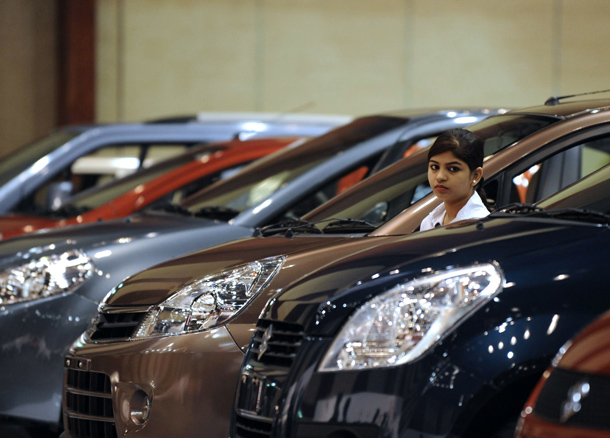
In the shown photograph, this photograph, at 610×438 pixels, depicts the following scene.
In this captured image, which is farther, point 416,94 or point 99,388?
point 416,94

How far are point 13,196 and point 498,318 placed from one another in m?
5.78

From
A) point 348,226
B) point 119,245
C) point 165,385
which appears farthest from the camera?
point 119,245

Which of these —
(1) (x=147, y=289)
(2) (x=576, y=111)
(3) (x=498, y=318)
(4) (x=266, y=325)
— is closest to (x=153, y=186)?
(1) (x=147, y=289)

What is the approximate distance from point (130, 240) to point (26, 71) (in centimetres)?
1112

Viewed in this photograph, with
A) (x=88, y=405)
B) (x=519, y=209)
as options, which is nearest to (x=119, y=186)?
(x=88, y=405)

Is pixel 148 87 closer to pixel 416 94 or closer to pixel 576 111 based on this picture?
pixel 416 94

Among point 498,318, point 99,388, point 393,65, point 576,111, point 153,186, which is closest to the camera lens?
point 498,318

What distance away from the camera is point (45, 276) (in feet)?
15.0

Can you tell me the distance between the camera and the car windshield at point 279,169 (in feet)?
17.6

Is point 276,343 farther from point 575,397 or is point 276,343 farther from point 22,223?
point 22,223

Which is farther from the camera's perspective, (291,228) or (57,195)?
(57,195)

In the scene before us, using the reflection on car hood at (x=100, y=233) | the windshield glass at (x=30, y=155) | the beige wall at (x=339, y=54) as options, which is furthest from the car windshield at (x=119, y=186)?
the beige wall at (x=339, y=54)

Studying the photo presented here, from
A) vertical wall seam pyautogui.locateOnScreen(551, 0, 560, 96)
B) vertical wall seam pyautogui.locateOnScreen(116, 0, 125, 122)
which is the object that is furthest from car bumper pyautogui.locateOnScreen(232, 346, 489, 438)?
vertical wall seam pyautogui.locateOnScreen(116, 0, 125, 122)

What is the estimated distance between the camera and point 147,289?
151 inches
